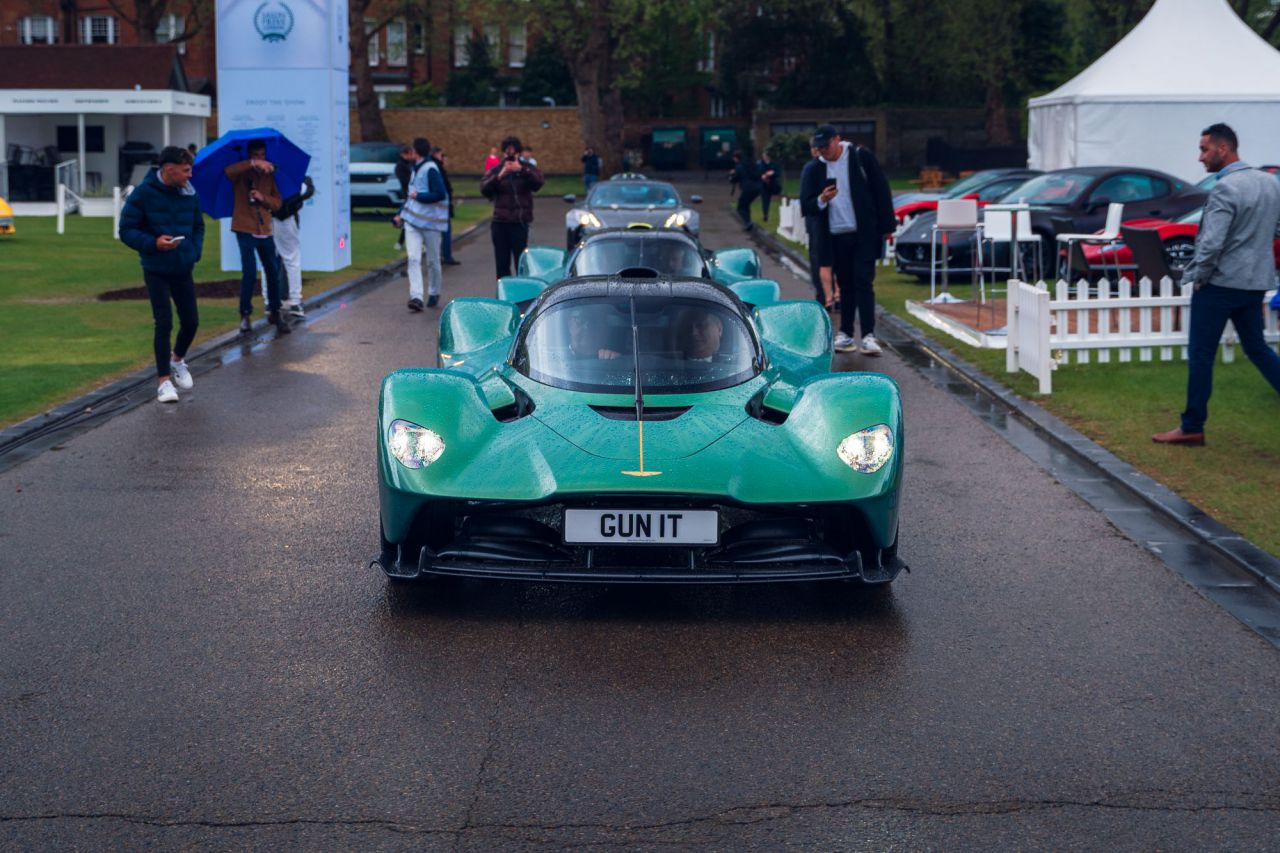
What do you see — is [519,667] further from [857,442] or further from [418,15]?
[418,15]

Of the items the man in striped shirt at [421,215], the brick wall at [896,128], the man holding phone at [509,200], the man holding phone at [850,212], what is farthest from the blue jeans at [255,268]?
the brick wall at [896,128]

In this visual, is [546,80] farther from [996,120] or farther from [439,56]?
[996,120]

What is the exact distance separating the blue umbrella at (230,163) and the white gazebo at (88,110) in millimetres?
24978

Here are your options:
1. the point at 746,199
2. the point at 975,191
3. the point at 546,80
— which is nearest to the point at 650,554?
the point at 975,191

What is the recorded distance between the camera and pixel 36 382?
42.0 feet

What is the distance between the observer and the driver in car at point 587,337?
7.46m

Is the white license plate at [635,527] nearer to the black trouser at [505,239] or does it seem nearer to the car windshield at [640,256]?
the car windshield at [640,256]

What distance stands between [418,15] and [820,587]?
196 ft

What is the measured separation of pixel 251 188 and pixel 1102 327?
8380 mm

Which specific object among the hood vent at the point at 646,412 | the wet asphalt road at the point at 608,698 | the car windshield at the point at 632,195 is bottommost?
the wet asphalt road at the point at 608,698

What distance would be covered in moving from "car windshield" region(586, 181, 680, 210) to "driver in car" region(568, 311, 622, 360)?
15.8 meters

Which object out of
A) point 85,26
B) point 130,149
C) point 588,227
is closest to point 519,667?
point 588,227

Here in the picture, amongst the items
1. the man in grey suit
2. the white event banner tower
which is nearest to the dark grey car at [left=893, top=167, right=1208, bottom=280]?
the white event banner tower

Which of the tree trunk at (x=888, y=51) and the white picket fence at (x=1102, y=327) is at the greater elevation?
the tree trunk at (x=888, y=51)
